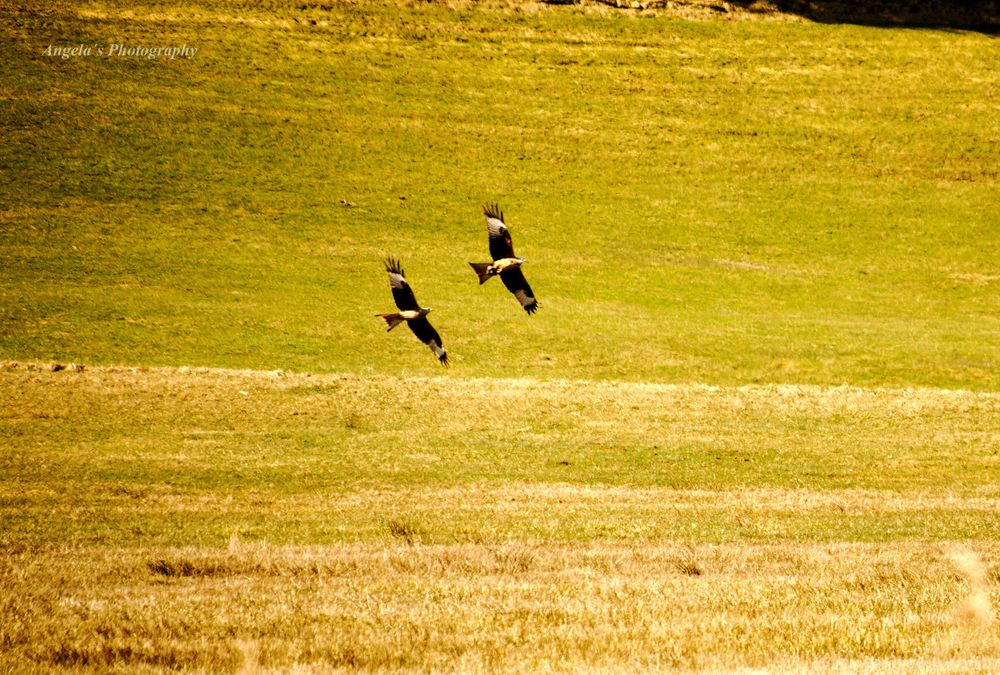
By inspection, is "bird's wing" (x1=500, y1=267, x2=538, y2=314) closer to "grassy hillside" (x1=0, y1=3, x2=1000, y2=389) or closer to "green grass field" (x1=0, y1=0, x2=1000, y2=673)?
"green grass field" (x1=0, y1=0, x2=1000, y2=673)

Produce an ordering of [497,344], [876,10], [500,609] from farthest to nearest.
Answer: [876,10] < [497,344] < [500,609]

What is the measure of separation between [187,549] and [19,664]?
607 cm

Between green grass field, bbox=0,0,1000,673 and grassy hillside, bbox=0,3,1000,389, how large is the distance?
0.26 metres

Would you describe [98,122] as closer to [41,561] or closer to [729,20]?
[729,20]

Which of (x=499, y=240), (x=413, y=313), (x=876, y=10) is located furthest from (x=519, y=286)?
(x=876, y=10)

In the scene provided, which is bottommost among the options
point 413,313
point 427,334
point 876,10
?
point 427,334

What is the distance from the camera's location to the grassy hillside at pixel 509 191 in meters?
38.7

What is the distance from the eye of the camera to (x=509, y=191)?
56281mm

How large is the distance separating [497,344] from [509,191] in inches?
766

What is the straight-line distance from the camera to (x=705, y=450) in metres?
25.4

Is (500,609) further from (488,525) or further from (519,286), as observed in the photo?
(488,525)

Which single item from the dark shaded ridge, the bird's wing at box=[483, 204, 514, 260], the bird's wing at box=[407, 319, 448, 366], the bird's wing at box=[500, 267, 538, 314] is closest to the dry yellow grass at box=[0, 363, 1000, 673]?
the bird's wing at box=[407, 319, 448, 366]

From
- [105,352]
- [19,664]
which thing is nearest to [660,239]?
[105,352]

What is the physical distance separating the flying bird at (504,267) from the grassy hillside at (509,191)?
79.5 feet
